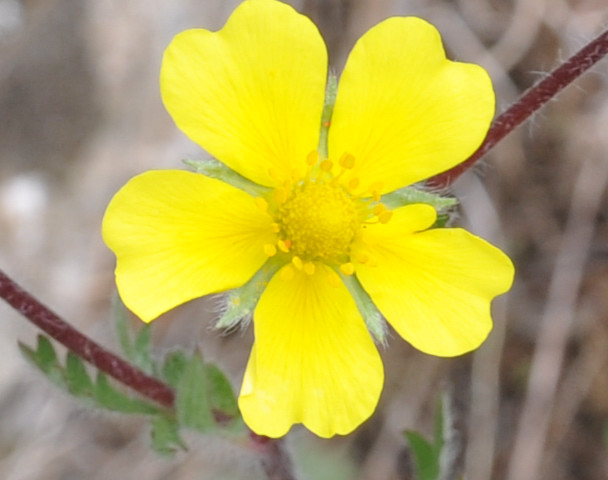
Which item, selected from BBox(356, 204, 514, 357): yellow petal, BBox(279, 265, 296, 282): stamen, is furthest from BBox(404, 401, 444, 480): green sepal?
BBox(279, 265, 296, 282): stamen

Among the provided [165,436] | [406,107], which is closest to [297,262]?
[406,107]

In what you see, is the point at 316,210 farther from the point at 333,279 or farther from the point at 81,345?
the point at 81,345

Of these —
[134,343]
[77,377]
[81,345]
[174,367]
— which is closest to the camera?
[81,345]

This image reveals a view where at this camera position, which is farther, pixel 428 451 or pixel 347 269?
pixel 428 451

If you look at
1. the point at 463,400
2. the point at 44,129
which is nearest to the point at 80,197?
the point at 44,129

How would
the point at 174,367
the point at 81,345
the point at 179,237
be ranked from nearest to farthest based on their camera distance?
the point at 179,237 < the point at 81,345 < the point at 174,367
